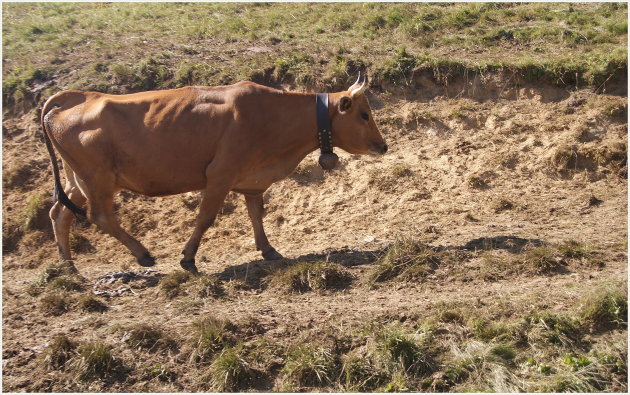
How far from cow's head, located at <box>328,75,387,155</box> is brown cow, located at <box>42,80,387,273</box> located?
1cm

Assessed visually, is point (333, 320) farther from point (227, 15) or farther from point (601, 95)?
point (227, 15)

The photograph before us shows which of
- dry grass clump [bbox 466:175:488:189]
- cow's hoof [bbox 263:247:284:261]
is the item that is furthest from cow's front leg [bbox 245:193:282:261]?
dry grass clump [bbox 466:175:488:189]

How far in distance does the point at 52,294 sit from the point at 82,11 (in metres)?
14.2

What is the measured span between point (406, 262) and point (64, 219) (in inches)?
213

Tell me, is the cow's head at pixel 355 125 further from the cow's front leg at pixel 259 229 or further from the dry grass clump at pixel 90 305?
the dry grass clump at pixel 90 305

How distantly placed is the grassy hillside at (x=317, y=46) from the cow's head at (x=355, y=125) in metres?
4.06

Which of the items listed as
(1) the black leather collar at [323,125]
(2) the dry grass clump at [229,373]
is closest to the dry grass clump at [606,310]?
(2) the dry grass clump at [229,373]

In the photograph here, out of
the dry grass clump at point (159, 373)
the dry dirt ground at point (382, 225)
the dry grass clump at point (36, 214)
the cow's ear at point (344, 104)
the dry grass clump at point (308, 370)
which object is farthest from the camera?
the dry grass clump at point (36, 214)

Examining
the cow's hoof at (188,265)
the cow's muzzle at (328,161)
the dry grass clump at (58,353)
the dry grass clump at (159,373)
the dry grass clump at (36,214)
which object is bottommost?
the dry grass clump at (36,214)

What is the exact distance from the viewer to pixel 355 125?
9.73 meters

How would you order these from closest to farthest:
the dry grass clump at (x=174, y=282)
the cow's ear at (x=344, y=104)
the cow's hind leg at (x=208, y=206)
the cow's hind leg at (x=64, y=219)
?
the dry grass clump at (x=174, y=282), the cow's hind leg at (x=208, y=206), the cow's ear at (x=344, y=104), the cow's hind leg at (x=64, y=219)

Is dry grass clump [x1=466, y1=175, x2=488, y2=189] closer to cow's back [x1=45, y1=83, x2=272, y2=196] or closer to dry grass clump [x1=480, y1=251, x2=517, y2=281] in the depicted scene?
dry grass clump [x1=480, y1=251, x2=517, y2=281]

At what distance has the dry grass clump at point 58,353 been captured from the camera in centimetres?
704

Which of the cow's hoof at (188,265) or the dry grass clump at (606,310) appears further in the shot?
the cow's hoof at (188,265)
